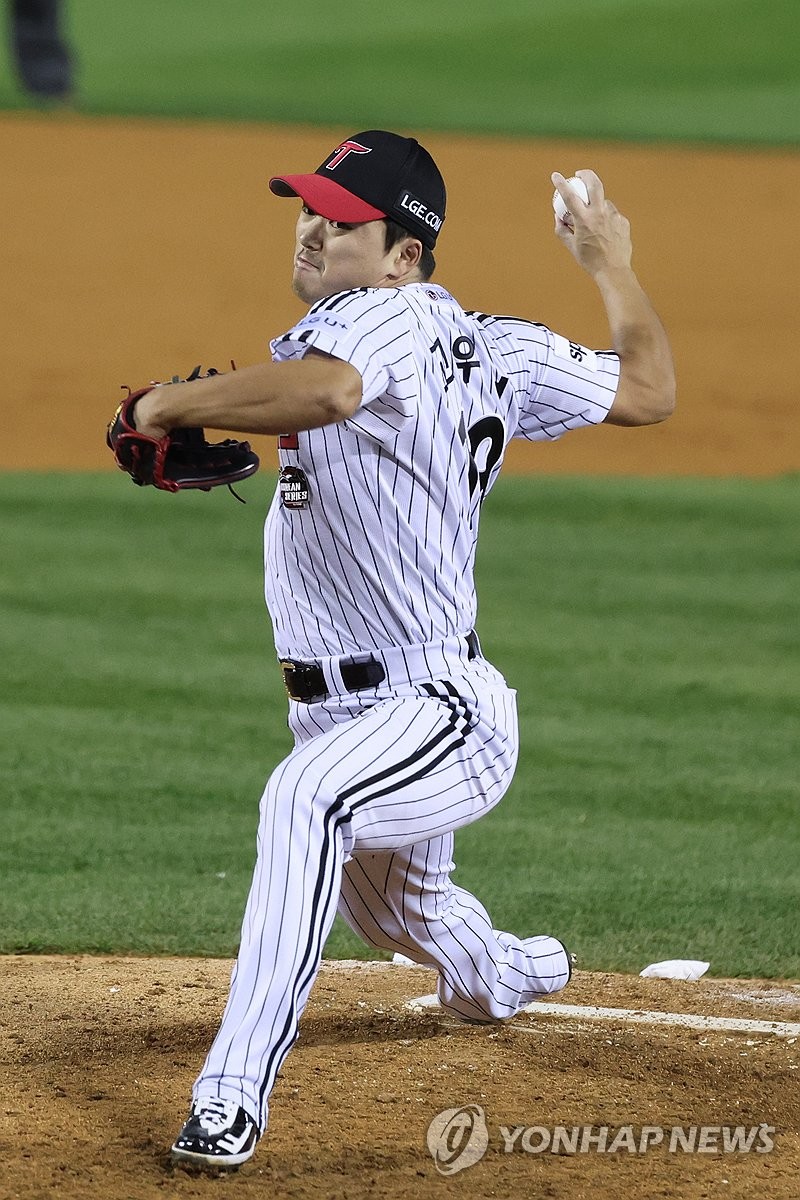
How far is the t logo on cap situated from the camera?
365 centimetres

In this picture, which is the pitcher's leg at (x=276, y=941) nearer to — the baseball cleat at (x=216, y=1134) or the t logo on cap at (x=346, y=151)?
the baseball cleat at (x=216, y=1134)

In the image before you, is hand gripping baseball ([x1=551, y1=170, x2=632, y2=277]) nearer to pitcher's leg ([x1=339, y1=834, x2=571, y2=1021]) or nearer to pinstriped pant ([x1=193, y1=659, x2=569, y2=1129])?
pinstriped pant ([x1=193, y1=659, x2=569, y2=1129])

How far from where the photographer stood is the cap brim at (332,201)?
140 inches

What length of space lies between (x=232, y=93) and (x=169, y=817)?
64.6 ft

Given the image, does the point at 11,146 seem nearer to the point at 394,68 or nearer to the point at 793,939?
the point at 394,68

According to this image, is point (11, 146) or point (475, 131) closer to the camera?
point (11, 146)

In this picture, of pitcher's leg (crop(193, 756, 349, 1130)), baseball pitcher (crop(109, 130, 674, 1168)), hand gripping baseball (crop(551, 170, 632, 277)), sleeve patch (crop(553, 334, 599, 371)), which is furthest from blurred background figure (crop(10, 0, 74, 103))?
pitcher's leg (crop(193, 756, 349, 1130))

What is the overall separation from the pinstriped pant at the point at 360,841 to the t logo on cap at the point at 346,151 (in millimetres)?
1047

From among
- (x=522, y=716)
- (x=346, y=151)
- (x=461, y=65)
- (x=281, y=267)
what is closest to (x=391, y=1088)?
(x=346, y=151)

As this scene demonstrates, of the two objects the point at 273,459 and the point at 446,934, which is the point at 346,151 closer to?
the point at 446,934

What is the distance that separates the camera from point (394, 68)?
87.6ft

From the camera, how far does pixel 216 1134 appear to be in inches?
126

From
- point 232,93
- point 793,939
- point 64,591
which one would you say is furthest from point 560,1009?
point 232,93

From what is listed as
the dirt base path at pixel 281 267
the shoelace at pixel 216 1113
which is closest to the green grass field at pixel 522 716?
the dirt base path at pixel 281 267
